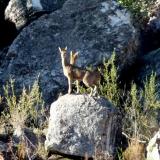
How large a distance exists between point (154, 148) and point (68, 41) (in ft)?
10.4

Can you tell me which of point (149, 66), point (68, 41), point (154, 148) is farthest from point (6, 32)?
point (154, 148)

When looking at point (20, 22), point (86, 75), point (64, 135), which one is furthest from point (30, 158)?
point (20, 22)

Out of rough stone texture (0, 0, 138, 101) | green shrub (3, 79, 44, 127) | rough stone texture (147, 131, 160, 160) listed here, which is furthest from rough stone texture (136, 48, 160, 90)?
rough stone texture (147, 131, 160, 160)

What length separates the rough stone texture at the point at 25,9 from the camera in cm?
1232

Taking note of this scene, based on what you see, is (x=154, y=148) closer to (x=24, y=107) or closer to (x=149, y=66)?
(x=24, y=107)

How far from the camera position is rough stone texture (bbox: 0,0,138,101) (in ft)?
35.5

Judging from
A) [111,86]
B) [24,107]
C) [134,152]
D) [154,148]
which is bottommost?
[134,152]

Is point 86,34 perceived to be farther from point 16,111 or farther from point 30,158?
point 30,158

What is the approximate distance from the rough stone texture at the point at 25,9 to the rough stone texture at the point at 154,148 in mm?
4303

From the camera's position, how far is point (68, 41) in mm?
11281

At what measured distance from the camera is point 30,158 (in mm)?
9133

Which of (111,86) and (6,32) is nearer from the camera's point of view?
(111,86)

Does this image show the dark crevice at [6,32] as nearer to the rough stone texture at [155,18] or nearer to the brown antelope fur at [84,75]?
the rough stone texture at [155,18]

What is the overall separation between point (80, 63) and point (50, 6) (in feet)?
7.08
